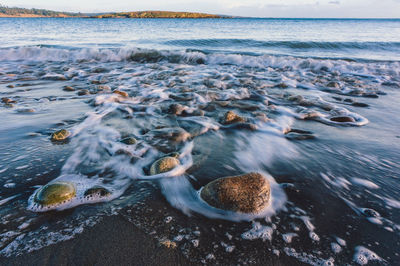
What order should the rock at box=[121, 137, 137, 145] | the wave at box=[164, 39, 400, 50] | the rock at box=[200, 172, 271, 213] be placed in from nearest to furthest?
the rock at box=[200, 172, 271, 213], the rock at box=[121, 137, 137, 145], the wave at box=[164, 39, 400, 50]

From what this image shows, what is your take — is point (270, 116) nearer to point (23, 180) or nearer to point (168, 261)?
point (168, 261)

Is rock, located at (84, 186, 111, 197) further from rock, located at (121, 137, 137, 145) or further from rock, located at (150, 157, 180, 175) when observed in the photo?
rock, located at (121, 137, 137, 145)

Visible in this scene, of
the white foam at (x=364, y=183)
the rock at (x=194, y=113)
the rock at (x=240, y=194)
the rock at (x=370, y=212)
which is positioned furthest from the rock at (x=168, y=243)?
the rock at (x=194, y=113)

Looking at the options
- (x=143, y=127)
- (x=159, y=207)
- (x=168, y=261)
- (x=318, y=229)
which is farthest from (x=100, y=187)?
(x=318, y=229)

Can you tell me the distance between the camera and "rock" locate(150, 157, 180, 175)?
2.08 m

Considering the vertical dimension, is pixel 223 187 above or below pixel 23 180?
above

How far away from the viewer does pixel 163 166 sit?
209 cm

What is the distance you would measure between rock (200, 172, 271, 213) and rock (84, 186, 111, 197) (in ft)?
2.46

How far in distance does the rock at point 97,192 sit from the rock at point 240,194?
2.46 feet

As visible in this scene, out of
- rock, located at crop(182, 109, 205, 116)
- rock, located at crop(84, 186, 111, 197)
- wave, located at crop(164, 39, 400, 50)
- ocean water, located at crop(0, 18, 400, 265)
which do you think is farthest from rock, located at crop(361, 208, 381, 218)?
wave, located at crop(164, 39, 400, 50)

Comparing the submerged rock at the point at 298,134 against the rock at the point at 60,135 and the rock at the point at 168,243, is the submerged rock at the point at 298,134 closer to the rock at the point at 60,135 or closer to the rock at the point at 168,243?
the rock at the point at 168,243

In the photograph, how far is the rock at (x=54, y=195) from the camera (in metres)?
1.63

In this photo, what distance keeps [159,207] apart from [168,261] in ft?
1.52

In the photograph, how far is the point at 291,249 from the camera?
1378mm
